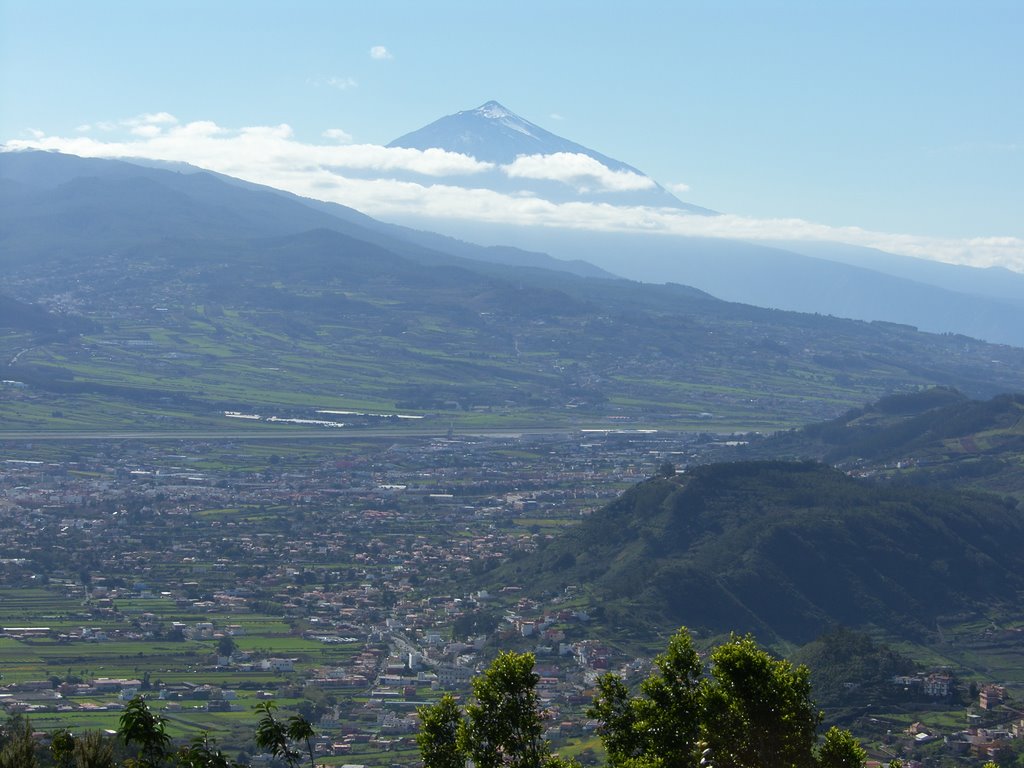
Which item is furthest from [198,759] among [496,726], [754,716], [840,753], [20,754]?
[840,753]

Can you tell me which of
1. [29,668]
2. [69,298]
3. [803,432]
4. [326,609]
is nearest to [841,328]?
[803,432]

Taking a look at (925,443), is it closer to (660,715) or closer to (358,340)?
(358,340)

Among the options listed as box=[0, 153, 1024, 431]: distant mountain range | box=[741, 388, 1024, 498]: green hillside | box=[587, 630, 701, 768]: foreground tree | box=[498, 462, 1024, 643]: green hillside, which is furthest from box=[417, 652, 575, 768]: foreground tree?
box=[0, 153, 1024, 431]: distant mountain range

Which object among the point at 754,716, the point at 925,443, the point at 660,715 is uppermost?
the point at 754,716

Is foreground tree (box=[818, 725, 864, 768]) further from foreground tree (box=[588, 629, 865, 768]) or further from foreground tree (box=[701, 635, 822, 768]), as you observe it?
foreground tree (box=[701, 635, 822, 768])

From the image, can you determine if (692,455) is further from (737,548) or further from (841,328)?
(841,328)

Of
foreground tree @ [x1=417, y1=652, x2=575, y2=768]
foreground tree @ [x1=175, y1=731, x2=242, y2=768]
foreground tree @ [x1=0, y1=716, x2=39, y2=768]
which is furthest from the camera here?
foreground tree @ [x1=417, y1=652, x2=575, y2=768]
